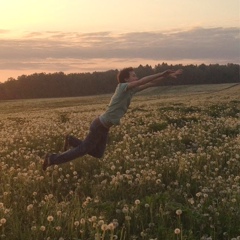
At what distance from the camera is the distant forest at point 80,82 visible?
126m

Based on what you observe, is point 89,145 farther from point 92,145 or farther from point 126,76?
point 126,76

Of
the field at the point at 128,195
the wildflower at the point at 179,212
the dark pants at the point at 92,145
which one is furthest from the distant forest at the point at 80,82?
the wildflower at the point at 179,212

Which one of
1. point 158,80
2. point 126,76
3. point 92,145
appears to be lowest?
point 92,145

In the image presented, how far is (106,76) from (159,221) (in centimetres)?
12638

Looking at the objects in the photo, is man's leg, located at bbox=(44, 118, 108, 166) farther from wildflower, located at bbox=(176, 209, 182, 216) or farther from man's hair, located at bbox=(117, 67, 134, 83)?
wildflower, located at bbox=(176, 209, 182, 216)

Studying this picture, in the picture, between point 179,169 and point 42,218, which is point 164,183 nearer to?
Result: point 179,169

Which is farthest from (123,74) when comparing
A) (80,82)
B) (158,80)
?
(80,82)

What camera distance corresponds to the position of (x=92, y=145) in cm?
930

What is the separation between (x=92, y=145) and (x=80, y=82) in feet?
395

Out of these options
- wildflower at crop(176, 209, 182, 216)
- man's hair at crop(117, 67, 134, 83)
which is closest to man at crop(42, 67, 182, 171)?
man's hair at crop(117, 67, 134, 83)

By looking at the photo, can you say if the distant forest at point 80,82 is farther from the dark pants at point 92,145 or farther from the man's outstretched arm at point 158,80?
the man's outstretched arm at point 158,80

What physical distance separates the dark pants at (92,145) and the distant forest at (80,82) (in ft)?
378

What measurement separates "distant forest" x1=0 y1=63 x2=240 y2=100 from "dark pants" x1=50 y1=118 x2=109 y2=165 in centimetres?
11529

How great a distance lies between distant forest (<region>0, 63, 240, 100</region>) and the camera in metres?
126
